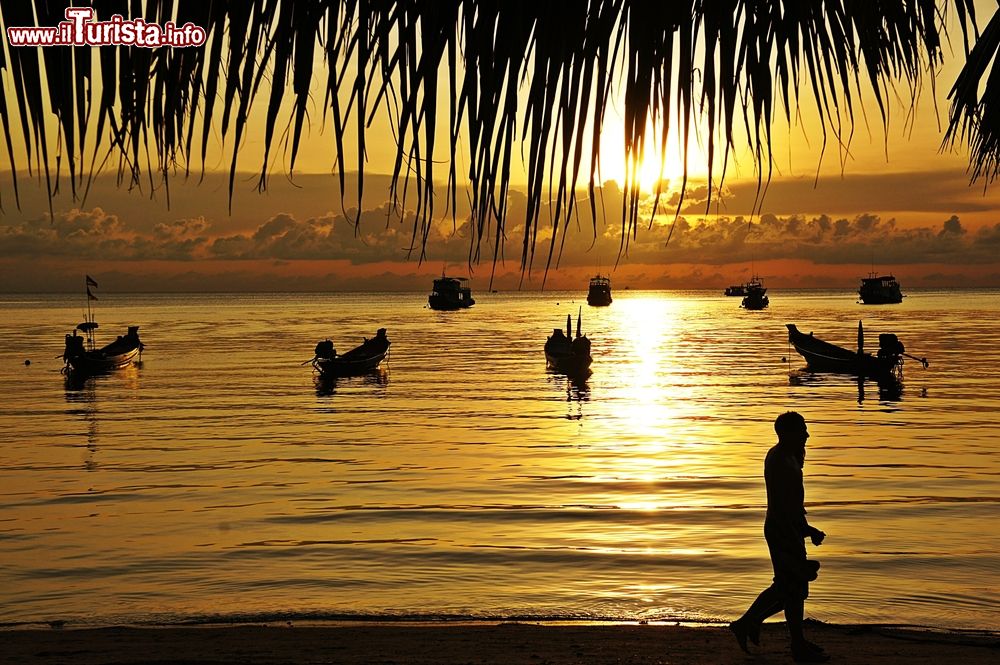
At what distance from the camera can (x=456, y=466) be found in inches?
1088

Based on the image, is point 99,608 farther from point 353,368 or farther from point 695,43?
point 353,368

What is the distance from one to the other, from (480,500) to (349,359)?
33885 mm

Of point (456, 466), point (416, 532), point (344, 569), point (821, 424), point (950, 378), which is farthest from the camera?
point (950, 378)

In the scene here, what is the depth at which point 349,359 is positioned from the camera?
182 feet

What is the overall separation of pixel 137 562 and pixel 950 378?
1887 inches

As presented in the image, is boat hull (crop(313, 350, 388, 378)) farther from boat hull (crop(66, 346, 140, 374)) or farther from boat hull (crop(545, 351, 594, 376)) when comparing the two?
boat hull (crop(66, 346, 140, 374))

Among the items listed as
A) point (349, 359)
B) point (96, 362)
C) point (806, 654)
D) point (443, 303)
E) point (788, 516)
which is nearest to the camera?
point (788, 516)

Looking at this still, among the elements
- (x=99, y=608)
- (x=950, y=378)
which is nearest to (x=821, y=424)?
(x=950, y=378)

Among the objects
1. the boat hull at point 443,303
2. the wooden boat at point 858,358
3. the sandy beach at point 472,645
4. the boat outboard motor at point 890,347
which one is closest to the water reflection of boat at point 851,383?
the wooden boat at point 858,358

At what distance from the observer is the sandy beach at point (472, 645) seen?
32.5 feet

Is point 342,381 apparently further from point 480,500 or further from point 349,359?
point 480,500

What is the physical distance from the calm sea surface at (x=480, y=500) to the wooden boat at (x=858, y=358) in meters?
0.95

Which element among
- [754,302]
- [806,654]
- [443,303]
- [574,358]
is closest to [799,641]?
[806,654]

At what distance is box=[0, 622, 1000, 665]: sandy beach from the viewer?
9.90 metres
